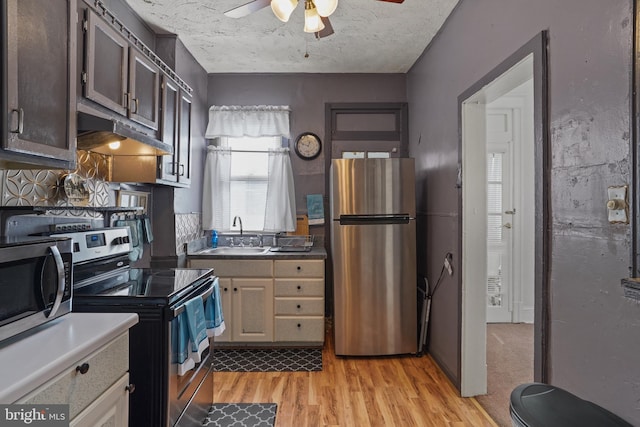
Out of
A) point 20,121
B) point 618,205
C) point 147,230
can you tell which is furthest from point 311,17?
point 147,230

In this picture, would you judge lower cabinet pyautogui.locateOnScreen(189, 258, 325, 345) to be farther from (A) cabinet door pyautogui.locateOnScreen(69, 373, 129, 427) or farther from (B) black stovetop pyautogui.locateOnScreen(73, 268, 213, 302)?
(A) cabinet door pyautogui.locateOnScreen(69, 373, 129, 427)

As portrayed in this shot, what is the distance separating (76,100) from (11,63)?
0.38 metres

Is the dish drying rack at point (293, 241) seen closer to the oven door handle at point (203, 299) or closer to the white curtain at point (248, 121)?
the white curtain at point (248, 121)

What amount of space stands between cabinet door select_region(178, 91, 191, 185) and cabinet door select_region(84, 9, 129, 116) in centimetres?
79

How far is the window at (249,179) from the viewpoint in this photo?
3.75 meters

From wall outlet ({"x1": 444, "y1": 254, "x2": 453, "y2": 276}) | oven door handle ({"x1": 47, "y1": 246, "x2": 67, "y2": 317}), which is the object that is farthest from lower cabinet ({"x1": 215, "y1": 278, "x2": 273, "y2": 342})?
oven door handle ({"x1": 47, "y1": 246, "x2": 67, "y2": 317})

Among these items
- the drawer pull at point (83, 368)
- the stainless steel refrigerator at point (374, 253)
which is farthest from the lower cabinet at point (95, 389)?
the stainless steel refrigerator at point (374, 253)

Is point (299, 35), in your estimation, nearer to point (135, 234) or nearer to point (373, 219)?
point (373, 219)

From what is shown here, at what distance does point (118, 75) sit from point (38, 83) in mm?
676

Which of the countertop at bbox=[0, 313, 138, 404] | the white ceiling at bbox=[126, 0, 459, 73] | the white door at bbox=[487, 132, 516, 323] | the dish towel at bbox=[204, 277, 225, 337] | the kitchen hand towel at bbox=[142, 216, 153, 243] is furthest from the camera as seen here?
the white door at bbox=[487, 132, 516, 323]

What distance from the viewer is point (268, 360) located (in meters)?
3.00

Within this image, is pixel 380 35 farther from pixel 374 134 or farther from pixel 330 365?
pixel 330 365

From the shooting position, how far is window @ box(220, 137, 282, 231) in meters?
3.75

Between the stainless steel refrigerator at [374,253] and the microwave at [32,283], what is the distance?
6.83 ft
